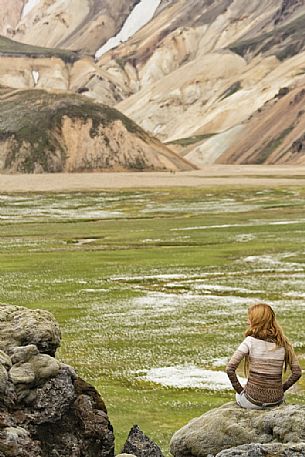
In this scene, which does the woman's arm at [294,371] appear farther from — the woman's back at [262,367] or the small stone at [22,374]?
the small stone at [22,374]

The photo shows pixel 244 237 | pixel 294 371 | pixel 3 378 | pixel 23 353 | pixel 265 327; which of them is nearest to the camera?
pixel 3 378

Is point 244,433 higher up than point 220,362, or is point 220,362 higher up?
point 244,433

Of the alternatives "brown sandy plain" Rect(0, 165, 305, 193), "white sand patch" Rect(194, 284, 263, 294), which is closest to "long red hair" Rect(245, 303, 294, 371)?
"white sand patch" Rect(194, 284, 263, 294)

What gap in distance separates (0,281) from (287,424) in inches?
1548

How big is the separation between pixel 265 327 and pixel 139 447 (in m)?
3.65

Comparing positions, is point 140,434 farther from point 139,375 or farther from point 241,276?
point 241,276

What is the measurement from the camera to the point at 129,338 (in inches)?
1394

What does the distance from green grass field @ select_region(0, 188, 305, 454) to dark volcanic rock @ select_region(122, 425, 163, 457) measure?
152 inches

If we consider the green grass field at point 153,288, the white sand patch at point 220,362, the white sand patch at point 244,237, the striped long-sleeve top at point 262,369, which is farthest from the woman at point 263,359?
the white sand patch at point 244,237

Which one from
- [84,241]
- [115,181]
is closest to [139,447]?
[84,241]

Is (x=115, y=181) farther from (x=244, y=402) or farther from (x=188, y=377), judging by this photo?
(x=244, y=402)

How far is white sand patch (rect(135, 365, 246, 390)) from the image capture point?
2800cm

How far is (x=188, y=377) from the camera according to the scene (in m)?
29.0

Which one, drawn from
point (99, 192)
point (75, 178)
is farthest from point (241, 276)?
point (75, 178)
